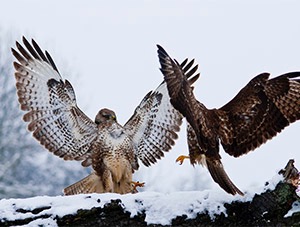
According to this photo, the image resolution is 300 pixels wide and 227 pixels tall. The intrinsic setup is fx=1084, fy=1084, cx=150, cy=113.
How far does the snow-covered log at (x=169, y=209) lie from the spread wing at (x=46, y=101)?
3855 millimetres

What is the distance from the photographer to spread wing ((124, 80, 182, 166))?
11172 mm

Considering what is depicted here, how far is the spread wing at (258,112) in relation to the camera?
30.5ft

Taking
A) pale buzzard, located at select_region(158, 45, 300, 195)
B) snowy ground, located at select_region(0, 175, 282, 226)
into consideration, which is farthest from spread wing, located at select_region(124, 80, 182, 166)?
snowy ground, located at select_region(0, 175, 282, 226)

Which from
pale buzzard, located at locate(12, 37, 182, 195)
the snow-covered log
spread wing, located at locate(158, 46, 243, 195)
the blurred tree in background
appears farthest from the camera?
the blurred tree in background

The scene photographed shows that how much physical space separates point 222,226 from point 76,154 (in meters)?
4.01

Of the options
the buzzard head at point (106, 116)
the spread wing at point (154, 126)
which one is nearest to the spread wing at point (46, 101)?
the buzzard head at point (106, 116)

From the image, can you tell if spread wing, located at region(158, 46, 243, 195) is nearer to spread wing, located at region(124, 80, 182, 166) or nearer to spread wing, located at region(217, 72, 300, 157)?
spread wing, located at region(217, 72, 300, 157)

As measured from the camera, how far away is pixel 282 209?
7.13 metres

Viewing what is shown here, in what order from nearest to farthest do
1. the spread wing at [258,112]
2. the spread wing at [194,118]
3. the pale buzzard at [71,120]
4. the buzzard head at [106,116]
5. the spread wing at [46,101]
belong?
the spread wing at [194,118] → the spread wing at [258,112] → the buzzard head at [106,116] → the pale buzzard at [71,120] → the spread wing at [46,101]

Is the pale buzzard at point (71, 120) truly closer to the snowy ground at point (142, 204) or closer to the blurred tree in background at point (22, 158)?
the snowy ground at point (142, 204)

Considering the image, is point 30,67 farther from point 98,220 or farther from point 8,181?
point 8,181

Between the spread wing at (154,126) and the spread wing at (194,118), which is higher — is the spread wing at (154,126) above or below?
above

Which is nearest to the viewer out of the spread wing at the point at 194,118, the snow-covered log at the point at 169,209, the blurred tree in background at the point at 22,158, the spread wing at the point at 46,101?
the snow-covered log at the point at 169,209

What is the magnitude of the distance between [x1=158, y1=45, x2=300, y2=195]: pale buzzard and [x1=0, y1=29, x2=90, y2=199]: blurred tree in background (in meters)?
24.4
